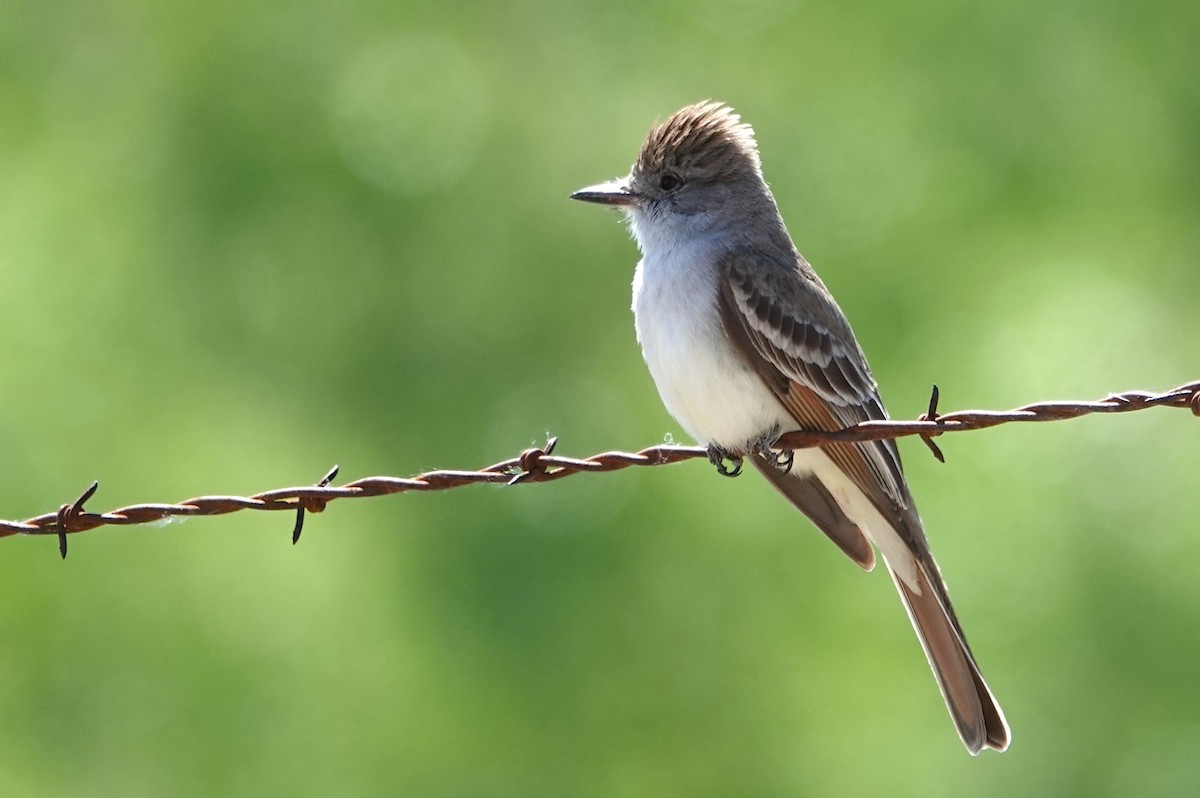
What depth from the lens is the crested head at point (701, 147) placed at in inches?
237

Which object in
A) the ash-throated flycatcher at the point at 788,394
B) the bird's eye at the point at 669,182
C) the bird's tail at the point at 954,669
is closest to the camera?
the bird's tail at the point at 954,669

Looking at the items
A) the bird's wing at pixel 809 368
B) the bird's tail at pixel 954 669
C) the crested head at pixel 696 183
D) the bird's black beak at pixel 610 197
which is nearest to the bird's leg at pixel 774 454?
the bird's wing at pixel 809 368

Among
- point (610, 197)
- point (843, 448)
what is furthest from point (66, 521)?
point (610, 197)

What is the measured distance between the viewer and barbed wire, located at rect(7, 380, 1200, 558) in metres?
3.87

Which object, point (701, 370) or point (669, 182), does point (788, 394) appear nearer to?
point (701, 370)

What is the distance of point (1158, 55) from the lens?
32.8ft

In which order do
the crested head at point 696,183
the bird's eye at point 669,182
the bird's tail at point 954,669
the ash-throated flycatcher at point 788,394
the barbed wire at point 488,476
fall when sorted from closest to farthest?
the barbed wire at point 488,476 → the bird's tail at point 954,669 → the ash-throated flycatcher at point 788,394 → the crested head at point 696,183 → the bird's eye at point 669,182

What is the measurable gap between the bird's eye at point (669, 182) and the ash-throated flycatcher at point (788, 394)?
0.27 meters

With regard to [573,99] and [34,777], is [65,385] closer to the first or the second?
[34,777]

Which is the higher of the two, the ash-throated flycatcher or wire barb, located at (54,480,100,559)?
the ash-throated flycatcher

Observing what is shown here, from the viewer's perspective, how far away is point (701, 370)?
5.08m

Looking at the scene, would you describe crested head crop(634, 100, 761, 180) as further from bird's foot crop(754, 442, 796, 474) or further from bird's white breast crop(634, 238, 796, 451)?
bird's foot crop(754, 442, 796, 474)

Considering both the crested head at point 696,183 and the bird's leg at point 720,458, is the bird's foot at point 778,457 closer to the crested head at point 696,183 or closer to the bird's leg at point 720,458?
the bird's leg at point 720,458

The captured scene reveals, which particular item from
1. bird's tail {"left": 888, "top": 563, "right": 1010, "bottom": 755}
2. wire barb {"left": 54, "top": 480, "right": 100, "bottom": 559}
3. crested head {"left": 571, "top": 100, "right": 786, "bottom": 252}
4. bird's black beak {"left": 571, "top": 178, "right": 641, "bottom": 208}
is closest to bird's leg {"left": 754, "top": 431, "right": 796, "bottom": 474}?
bird's tail {"left": 888, "top": 563, "right": 1010, "bottom": 755}
